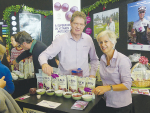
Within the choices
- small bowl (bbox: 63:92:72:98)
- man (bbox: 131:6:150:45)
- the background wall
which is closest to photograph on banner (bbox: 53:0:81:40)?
the background wall

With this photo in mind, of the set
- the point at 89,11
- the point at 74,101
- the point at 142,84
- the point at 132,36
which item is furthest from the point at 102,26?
the point at 74,101

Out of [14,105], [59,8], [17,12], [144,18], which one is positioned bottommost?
[14,105]

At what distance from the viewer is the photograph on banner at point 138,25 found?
3395mm

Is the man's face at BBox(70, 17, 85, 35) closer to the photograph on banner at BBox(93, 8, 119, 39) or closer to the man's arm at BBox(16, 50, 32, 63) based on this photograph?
the man's arm at BBox(16, 50, 32, 63)

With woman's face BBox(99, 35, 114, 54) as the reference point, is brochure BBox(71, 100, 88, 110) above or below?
below

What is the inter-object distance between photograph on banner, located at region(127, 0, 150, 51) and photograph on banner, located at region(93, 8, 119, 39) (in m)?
0.51

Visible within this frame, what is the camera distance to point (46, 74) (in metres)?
1.68

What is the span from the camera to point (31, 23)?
21.9 ft

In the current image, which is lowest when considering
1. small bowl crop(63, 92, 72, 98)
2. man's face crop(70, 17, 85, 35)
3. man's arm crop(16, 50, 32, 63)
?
small bowl crop(63, 92, 72, 98)

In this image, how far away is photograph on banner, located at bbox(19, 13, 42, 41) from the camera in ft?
21.6

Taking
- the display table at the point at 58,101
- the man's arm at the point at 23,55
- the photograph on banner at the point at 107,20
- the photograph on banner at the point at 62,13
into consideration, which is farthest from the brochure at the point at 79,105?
the photograph on banner at the point at 107,20

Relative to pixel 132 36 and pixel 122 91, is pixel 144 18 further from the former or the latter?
pixel 122 91

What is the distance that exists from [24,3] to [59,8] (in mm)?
3295

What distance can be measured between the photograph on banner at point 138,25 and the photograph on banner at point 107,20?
1.67 ft
